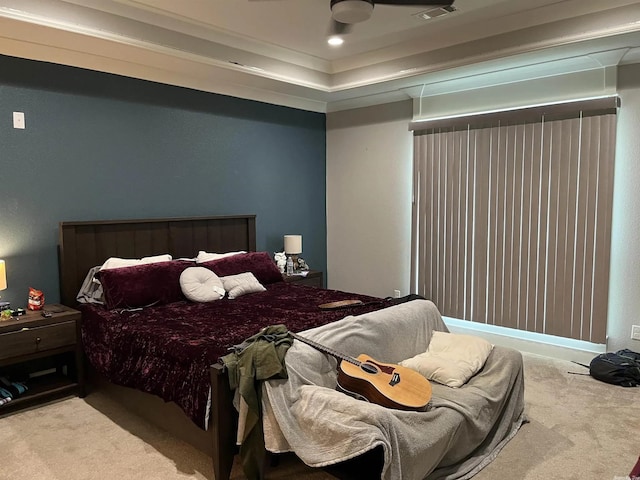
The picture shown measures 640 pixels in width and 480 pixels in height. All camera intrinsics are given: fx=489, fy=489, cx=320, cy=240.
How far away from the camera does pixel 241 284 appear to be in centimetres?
395

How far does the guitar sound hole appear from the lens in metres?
2.46

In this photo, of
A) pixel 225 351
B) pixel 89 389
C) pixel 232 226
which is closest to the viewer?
pixel 225 351

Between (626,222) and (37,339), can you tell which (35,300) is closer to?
(37,339)

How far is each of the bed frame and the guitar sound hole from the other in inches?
26.8

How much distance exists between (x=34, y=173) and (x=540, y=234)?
13.5ft

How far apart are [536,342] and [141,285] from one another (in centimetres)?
338

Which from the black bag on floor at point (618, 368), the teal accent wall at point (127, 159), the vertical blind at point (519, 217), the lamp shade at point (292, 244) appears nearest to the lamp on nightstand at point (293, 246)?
the lamp shade at point (292, 244)

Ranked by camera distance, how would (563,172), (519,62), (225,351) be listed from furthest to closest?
(563,172)
(519,62)
(225,351)

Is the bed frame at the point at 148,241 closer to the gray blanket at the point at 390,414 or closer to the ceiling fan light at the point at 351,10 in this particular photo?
the gray blanket at the point at 390,414

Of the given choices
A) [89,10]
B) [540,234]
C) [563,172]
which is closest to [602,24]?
[563,172]

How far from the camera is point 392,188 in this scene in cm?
533

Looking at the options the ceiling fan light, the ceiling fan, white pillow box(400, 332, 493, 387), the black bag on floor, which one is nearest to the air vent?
the ceiling fan

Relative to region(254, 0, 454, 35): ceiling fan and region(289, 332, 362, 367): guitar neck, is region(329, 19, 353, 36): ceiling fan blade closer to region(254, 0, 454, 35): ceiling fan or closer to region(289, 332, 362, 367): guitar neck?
region(254, 0, 454, 35): ceiling fan

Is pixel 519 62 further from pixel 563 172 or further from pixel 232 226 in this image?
pixel 232 226
